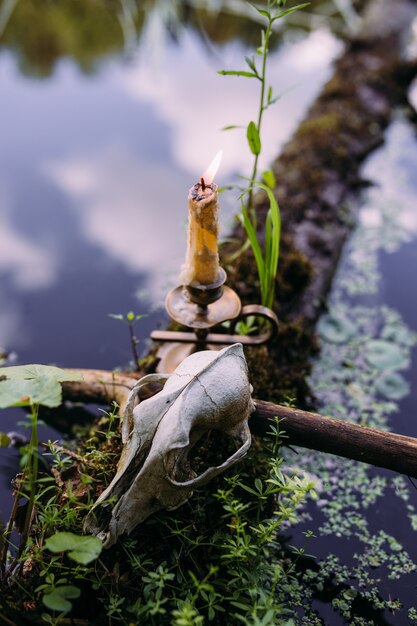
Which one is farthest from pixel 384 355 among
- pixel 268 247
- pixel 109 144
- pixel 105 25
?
pixel 105 25

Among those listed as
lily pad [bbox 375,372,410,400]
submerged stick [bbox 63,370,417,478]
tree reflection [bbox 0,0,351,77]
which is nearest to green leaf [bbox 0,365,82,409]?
submerged stick [bbox 63,370,417,478]

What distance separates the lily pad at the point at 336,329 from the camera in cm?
221

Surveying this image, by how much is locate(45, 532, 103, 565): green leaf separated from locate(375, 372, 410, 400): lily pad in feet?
4.24

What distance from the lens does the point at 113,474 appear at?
1.34 metres

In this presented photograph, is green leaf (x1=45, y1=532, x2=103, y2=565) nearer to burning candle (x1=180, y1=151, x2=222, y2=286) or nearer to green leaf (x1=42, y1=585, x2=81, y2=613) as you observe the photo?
green leaf (x1=42, y1=585, x2=81, y2=613)

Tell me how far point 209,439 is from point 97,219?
4.90 feet

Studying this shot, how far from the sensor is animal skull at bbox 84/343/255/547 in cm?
116

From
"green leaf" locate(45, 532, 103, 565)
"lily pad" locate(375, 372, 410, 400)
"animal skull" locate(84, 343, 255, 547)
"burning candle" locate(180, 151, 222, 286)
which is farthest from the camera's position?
"lily pad" locate(375, 372, 410, 400)

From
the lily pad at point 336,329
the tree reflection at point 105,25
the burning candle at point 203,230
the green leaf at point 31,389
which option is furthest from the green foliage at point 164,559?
the tree reflection at point 105,25

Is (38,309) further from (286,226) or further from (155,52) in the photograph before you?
(155,52)

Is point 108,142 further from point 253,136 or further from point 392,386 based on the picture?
point 392,386

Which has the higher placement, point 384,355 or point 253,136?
point 253,136

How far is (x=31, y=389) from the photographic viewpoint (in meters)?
1.09

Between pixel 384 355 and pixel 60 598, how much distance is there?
4.97 ft
